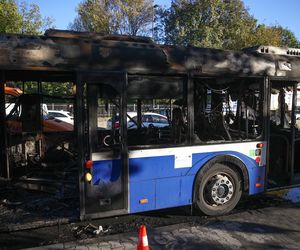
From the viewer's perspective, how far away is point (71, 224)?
5273mm

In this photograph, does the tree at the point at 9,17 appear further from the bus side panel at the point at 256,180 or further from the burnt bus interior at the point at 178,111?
the bus side panel at the point at 256,180

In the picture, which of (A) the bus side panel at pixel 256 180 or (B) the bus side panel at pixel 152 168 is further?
(A) the bus side panel at pixel 256 180

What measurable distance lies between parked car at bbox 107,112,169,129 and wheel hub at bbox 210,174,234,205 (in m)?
1.27

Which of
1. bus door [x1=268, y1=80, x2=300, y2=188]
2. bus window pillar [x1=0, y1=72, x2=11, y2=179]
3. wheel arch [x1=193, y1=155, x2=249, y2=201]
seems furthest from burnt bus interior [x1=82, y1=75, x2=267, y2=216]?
bus window pillar [x1=0, y1=72, x2=11, y2=179]

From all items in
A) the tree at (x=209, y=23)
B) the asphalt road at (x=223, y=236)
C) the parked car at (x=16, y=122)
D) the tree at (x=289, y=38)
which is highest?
the tree at (x=289, y=38)

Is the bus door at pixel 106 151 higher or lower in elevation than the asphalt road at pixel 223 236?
higher

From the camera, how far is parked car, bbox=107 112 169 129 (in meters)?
5.00

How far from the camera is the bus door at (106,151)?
4781mm

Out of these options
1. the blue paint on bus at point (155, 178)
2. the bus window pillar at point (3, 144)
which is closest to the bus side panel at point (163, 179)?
the blue paint on bus at point (155, 178)

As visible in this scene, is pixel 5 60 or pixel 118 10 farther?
pixel 118 10

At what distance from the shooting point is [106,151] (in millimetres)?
4867

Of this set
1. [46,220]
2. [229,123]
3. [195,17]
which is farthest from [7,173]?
[195,17]

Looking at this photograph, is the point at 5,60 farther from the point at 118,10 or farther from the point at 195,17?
the point at 118,10

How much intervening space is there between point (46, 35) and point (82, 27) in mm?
36655
